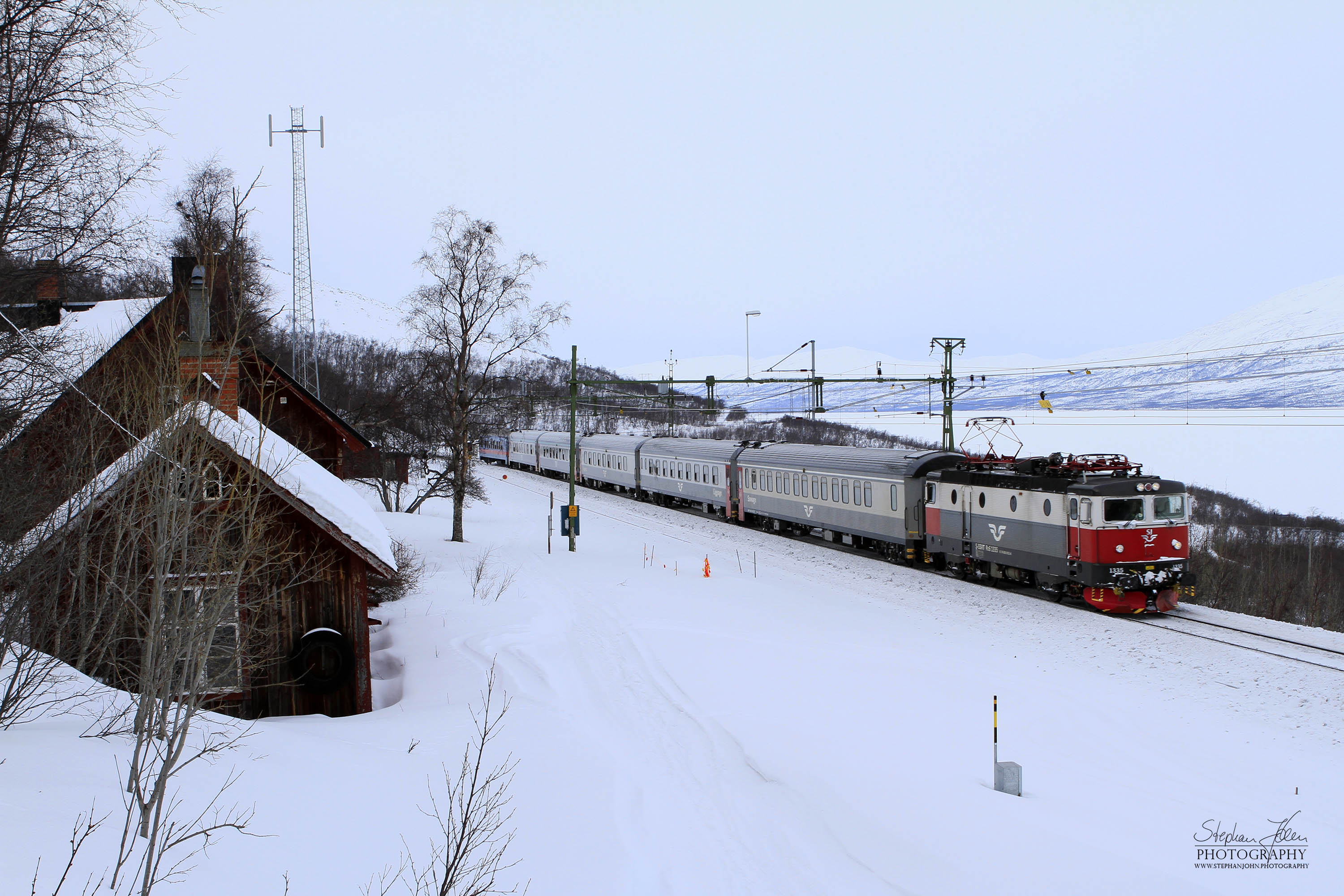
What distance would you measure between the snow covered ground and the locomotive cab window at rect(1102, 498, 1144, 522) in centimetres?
217

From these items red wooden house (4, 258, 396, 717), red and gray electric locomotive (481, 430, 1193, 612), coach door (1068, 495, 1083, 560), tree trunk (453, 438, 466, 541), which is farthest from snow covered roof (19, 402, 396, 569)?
red and gray electric locomotive (481, 430, 1193, 612)

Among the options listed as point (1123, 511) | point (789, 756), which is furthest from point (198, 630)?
point (1123, 511)

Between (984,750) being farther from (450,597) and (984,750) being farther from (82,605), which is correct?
(450,597)

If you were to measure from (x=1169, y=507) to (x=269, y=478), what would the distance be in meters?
17.9

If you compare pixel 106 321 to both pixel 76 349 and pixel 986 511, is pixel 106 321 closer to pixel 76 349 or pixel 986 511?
pixel 76 349

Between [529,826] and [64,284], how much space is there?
10.2 metres

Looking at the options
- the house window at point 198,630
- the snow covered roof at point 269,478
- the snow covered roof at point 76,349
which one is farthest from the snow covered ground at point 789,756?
the snow covered roof at point 76,349

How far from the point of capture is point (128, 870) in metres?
5.16

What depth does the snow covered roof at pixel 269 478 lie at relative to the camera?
7.04 metres

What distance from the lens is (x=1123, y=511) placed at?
18766 millimetres

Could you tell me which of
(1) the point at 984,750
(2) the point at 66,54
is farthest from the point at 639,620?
(2) the point at 66,54

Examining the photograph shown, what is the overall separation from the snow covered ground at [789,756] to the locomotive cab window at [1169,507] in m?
2.79

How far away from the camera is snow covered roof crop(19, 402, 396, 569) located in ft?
23.1

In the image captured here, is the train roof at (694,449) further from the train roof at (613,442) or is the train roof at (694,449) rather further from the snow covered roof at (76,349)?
the snow covered roof at (76,349)
